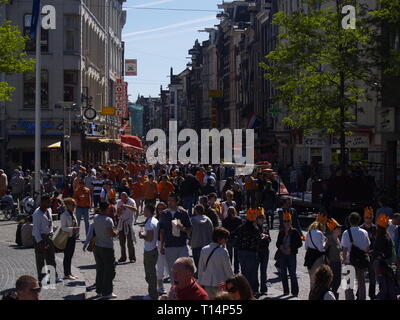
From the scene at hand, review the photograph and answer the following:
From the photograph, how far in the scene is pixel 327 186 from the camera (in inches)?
1088

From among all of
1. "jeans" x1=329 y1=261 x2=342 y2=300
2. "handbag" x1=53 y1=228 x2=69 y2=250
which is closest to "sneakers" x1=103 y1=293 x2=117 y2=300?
"handbag" x1=53 y1=228 x2=69 y2=250

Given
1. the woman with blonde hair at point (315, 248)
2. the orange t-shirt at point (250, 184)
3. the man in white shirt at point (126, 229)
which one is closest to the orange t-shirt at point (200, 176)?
the orange t-shirt at point (250, 184)

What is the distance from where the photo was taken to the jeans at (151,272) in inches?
544

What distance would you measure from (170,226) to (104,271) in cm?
129

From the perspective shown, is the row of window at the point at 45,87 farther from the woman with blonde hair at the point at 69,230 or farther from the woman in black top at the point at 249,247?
the woman in black top at the point at 249,247

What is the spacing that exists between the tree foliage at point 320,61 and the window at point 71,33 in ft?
74.1

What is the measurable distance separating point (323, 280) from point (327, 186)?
19.3 metres

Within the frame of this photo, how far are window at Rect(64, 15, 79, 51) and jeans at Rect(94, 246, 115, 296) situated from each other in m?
42.5

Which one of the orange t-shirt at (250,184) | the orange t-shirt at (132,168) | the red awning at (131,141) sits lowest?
the orange t-shirt at (250,184)

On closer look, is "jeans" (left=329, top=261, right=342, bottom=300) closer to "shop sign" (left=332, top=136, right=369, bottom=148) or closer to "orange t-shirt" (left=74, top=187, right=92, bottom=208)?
"orange t-shirt" (left=74, top=187, right=92, bottom=208)

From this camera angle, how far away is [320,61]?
35.2 m

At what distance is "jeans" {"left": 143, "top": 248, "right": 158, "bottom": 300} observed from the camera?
45.3ft

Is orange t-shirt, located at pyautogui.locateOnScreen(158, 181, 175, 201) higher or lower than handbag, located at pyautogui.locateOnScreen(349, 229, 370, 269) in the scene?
higher

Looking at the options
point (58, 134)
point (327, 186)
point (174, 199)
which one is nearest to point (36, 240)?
point (174, 199)
